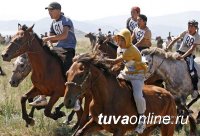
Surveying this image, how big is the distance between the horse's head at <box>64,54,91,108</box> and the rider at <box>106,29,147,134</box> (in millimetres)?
565

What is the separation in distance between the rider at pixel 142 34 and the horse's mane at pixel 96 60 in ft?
13.0

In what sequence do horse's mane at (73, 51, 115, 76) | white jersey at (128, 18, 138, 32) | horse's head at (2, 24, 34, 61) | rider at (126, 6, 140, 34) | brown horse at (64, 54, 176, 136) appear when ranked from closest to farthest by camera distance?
brown horse at (64, 54, 176, 136)
horse's mane at (73, 51, 115, 76)
horse's head at (2, 24, 34, 61)
rider at (126, 6, 140, 34)
white jersey at (128, 18, 138, 32)

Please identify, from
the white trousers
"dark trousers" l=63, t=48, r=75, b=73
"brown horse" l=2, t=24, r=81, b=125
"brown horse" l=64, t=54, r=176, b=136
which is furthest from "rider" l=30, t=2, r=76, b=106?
"brown horse" l=64, t=54, r=176, b=136

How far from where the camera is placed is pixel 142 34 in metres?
9.91

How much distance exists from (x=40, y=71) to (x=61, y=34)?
926 mm

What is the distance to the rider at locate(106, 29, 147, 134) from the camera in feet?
20.0

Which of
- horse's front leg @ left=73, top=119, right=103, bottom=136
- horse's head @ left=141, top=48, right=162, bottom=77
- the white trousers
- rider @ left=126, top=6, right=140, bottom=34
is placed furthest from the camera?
rider @ left=126, top=6, right=140, bottom=34

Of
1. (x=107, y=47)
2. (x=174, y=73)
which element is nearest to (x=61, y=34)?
(x=107, y=47)

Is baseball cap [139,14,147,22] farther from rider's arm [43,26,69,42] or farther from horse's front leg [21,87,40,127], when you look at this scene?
horse's front leg [21,87,40,127]

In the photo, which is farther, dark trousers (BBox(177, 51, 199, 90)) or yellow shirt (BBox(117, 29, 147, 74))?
dark trousers (BBox(177, 51, 199, 90))

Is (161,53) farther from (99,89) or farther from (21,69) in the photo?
Result: (99,89)

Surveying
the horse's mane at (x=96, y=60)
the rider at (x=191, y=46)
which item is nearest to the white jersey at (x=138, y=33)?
the rider at (x=191, y=46)

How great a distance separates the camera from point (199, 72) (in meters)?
10.2

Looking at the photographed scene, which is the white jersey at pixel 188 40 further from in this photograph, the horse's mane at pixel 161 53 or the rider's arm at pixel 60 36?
the rider's arm at pixel 60 36
